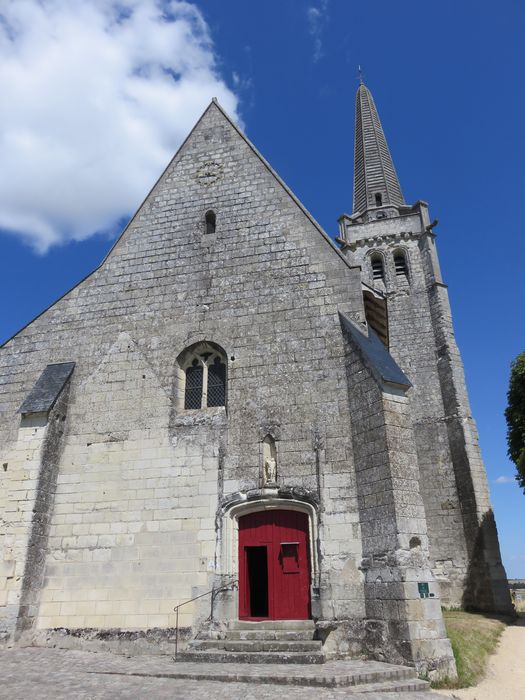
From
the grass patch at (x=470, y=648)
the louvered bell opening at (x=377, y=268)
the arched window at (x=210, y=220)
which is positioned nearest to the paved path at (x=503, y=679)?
the grass patch at (x=470, y=648)

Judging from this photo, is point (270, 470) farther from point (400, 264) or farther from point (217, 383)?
point (400, 264)

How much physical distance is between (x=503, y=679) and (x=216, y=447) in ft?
17.9

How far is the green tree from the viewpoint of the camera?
1617 cm

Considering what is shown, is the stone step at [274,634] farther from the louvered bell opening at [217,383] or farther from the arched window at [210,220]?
the arched window at [210,220]

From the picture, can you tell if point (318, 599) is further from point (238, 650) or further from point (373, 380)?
point (373, 380)

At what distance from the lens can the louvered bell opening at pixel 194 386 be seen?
32.6 feet

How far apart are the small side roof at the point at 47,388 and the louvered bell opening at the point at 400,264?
18609mm

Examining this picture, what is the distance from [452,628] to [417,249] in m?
19.0

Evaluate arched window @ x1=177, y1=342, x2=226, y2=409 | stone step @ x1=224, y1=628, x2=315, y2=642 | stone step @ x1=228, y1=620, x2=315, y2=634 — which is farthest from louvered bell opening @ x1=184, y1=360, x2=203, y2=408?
stone step @ x1=224, y1=628, x2=315, y2=642

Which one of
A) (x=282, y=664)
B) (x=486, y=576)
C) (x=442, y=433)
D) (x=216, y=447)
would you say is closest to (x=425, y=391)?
(x=442, y=433)

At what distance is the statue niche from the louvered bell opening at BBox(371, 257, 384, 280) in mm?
18352

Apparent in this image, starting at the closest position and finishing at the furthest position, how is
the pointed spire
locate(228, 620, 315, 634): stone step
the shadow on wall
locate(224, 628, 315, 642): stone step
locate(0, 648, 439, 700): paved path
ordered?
locate(0, 648, 439, 700): paved path
locate(224, 628, 315, 642): stone step
locate(228, 620, 315, 634): stone step
the shadow on wall
the pointed spire

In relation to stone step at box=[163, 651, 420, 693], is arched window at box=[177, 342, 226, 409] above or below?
above

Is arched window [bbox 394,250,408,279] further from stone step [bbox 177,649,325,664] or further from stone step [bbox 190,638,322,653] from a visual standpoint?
stone step [bbox 177,649,325,664]
